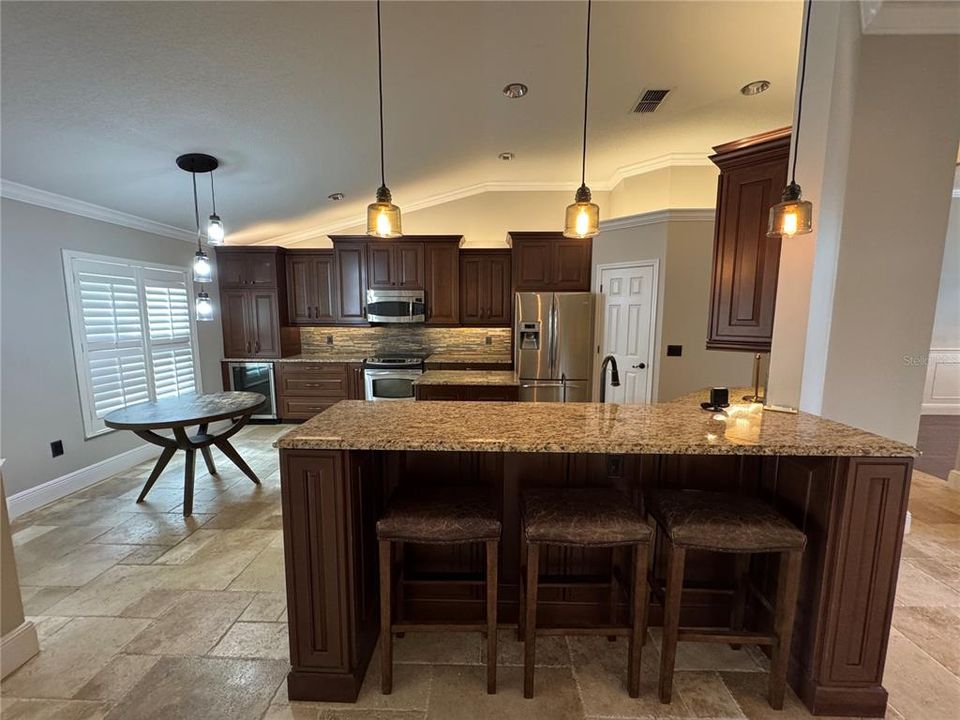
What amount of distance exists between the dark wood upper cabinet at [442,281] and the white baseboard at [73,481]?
324 centimetres

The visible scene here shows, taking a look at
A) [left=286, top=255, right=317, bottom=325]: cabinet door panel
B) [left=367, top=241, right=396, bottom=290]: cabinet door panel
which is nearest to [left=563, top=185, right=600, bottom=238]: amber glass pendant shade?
[left=367, top=241, right=396, bottom=290]: cabinet door panel

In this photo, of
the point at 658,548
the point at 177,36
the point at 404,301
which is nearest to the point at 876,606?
the point at 658,548

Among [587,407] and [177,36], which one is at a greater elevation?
[177,36]

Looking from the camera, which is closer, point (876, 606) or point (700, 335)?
point (876, 606)

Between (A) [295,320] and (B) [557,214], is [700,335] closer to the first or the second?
(B) [557,214]

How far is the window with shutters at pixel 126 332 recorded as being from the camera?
325 centimetres

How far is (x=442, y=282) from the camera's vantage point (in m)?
4.97

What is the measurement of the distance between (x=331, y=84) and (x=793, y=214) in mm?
2447

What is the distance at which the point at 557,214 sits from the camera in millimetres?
5094

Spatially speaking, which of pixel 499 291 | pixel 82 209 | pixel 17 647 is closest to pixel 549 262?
pixel 499 291

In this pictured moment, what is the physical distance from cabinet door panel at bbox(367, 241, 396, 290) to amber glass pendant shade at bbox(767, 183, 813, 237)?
13.3ft

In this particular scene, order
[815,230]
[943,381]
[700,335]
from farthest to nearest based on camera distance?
[943,381]
[700,335]
[815,230]

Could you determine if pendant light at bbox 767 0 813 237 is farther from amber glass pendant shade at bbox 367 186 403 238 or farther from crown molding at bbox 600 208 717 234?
crown molding at bbox 600 208 717 234

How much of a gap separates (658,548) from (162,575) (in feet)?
8.57
